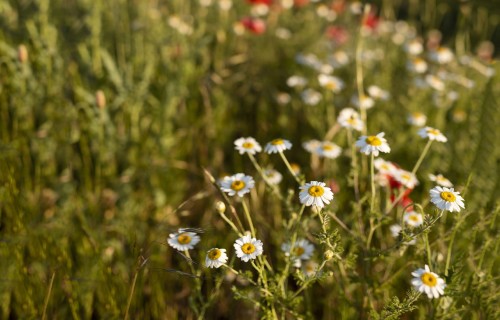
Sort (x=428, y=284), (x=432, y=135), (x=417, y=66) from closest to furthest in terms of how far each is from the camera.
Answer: (x=428, y=284) → (x=432, y=135) → (x=417, y=66)

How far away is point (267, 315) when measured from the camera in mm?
1105

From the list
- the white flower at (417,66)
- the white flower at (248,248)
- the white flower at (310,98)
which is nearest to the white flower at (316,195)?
the white flower at (248,248)

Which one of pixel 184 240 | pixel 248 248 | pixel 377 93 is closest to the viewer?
pixel 248 248

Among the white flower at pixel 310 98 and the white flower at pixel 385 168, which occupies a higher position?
the white flower at pixel 385 168

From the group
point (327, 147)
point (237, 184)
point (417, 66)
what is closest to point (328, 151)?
point (327, 147)

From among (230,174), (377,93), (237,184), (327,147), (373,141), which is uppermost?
(373,141)

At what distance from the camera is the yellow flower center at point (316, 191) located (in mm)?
1121

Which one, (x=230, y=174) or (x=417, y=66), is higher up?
(x=417, y=66)

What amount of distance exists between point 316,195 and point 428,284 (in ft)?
0.99

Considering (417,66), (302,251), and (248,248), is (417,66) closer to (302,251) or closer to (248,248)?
→ (302,251)

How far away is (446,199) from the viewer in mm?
1102

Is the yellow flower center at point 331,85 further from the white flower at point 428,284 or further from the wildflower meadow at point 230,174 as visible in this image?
the white flower at point 428,284

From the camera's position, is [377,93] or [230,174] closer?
[230,174]

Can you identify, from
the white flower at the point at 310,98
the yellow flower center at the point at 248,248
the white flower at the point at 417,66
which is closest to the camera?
the yellow flower center at the point at 248,248
